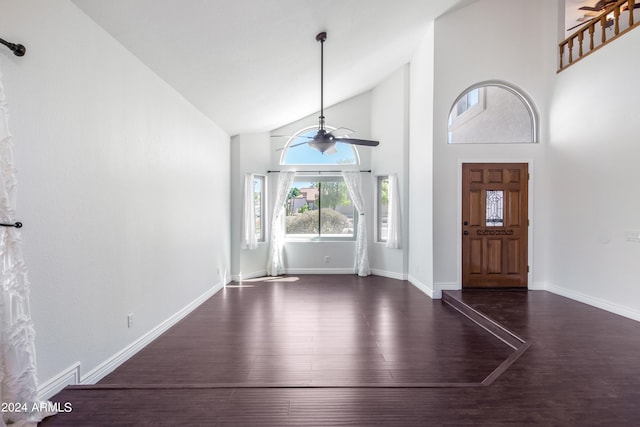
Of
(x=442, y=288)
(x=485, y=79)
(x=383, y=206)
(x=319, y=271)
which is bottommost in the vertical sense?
(x=319, y=271)

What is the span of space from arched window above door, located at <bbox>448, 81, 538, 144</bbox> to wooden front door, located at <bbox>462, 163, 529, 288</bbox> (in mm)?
430

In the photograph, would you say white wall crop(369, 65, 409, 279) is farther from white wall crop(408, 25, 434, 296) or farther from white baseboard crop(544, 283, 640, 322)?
white baseboard crop(544, 283, 640, 322)

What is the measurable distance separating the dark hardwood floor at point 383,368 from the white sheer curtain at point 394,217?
5.87 ft

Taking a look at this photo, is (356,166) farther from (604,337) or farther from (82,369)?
(82,369)

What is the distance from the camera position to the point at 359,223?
6.76 metres

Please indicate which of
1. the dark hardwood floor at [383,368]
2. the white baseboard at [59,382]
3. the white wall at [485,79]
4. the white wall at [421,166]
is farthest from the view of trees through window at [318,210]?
the white baseboard at [59,382]

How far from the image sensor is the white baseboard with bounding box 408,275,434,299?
491cm

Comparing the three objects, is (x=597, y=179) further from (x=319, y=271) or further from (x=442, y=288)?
(x=319, y=271)

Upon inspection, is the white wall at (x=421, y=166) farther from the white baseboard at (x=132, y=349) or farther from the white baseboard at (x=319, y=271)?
the white baseboard at (x=132, y=349)

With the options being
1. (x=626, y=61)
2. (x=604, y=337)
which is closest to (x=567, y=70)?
(x=626, y=61)

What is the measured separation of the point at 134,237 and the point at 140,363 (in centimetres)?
111

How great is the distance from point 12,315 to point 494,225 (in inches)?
208

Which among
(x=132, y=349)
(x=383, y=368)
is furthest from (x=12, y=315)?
(x=383, y=368)

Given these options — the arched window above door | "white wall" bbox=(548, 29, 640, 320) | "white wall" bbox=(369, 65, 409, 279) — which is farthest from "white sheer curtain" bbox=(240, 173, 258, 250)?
"white wall" bbox=(548, 29, 640, 320)
